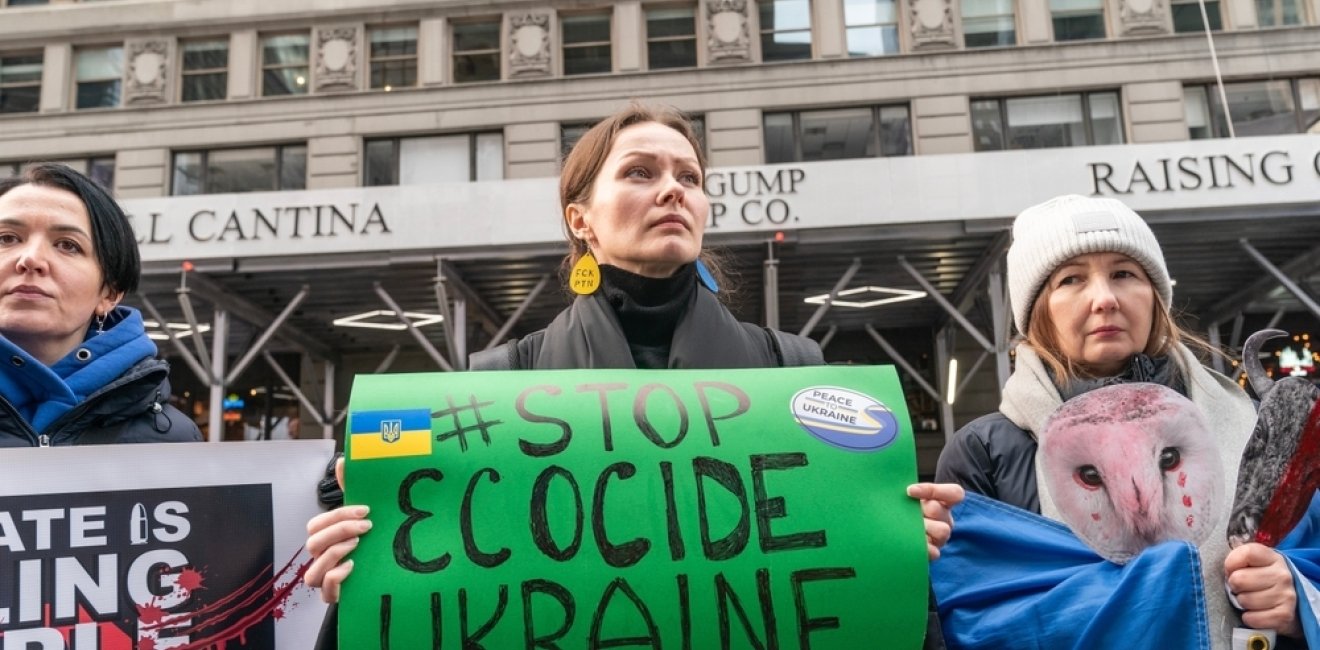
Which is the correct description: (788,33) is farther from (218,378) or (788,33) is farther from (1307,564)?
(1307,564)

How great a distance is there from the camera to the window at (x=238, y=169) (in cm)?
1808

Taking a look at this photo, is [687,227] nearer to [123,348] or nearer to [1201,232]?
[123,348]

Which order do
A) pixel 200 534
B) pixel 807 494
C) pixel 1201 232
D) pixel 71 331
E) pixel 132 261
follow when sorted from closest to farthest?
pixel 807 494
pixel 200 534
pixel 71 331
pixel 132 261
pixel 1201 232

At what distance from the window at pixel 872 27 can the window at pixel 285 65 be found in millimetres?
11431

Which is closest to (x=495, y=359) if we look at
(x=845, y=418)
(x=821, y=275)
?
(x=845, y=418)

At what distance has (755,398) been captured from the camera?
1.76 meters

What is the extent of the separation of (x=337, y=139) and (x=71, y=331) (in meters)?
16.9

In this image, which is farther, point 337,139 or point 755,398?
point 337,139

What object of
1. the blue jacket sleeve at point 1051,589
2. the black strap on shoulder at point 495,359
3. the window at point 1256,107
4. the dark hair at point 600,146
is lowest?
the blue jacket sleeve at point 1051,589

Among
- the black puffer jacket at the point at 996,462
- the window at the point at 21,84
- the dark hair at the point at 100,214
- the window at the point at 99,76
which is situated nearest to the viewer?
the black puffer jacket at the point at 996,462

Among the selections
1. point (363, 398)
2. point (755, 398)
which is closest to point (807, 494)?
point (755, 398)

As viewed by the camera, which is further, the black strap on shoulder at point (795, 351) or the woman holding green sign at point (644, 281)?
the black strap on shoulder at point (795, 351)

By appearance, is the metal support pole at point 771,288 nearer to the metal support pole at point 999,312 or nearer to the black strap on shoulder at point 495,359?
the metal support pole at point 999,312

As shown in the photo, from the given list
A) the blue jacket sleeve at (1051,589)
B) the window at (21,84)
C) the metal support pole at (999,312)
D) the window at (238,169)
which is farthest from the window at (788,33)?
the blue jacket sleeve at (1051,589)
